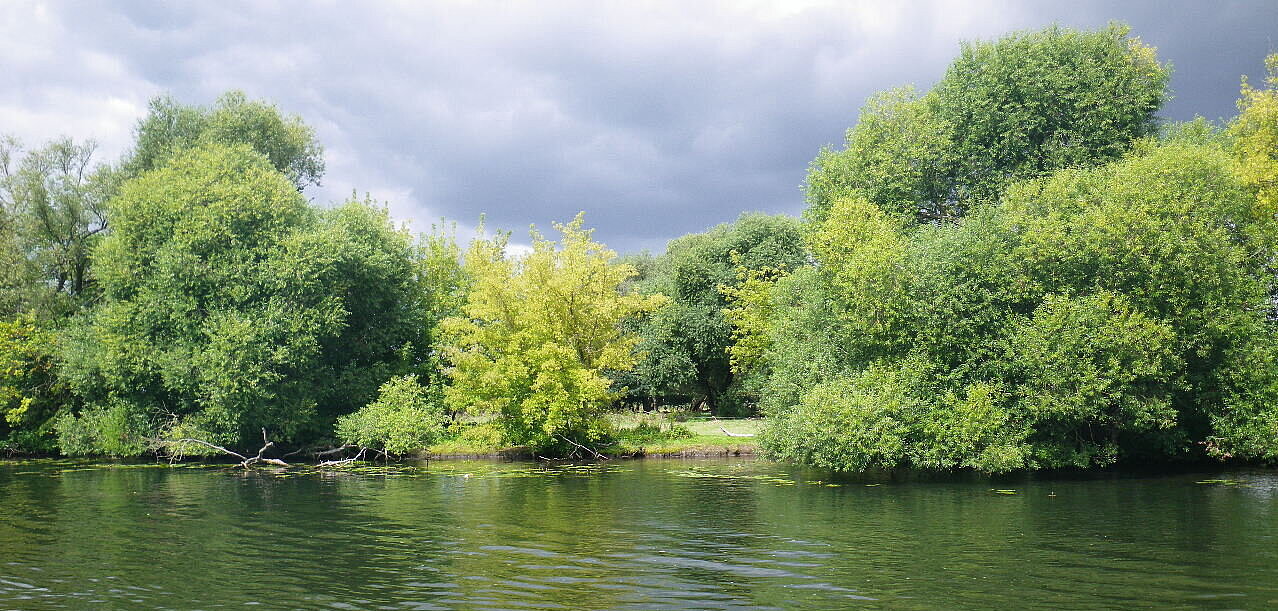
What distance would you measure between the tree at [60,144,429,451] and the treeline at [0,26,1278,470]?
176 mm

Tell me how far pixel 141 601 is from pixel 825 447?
2356 cm

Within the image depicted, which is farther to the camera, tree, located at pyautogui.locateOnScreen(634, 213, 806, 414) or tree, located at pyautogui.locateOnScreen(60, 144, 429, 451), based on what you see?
tree, located at pyautogui.locateOnScreen(634, 213, 806, 414)

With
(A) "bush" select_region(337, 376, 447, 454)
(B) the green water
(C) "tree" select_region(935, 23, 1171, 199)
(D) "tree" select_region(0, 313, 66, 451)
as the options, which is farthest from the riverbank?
(D) "tree" select_region(0, 313, 66, 451)

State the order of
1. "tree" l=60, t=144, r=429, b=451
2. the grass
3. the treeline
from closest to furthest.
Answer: the treeline < "tree" l=60, t=144, r=429, b=451 < the grass

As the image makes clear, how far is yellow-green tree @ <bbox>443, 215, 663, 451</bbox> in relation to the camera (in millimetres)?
42281

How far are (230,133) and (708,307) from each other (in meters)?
35.6

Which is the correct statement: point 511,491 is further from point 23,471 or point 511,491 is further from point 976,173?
point 976,173

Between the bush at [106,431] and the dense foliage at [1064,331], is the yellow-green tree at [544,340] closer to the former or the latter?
the dense foliage at [1064,331]

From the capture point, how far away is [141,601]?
1308cm

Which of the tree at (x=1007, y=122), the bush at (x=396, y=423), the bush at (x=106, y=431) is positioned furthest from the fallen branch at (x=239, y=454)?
the tree at (x=1007, y=122)

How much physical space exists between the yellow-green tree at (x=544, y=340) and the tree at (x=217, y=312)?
7258 millimetres

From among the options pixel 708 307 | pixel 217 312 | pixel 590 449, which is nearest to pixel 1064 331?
pixel 590 449

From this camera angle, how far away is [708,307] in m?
61.1

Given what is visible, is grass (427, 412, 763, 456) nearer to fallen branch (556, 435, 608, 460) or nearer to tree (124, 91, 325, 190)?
fallen branch (556, 435, 608, 460)
